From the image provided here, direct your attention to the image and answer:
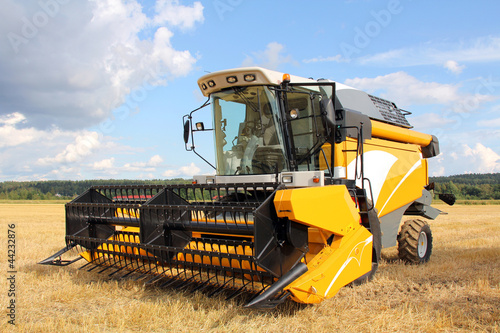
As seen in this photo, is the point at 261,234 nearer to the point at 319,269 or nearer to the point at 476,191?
the point at 319,269

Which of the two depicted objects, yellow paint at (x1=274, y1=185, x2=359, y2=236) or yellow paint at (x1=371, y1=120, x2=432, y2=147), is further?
yellow paint at (x1=371, y1=120, x2=432, y2=147)

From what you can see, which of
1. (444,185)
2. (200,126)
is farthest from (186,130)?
(444,185)

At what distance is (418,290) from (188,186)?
2714 millimetres

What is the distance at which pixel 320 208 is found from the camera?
3.56m

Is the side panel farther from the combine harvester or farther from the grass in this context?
the grass

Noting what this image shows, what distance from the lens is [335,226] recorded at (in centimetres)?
373

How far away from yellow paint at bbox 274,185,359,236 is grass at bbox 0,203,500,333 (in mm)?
774

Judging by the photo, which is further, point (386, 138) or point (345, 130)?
point (386, 138)

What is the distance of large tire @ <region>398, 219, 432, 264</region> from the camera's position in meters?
5.98

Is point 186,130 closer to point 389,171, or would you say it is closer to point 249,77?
point 249,77

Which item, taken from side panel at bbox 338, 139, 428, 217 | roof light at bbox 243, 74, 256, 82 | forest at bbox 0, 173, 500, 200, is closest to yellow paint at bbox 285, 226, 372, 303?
side panel at bbox 338, 139, 428, 217

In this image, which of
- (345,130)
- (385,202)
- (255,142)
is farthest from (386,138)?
(255,142)

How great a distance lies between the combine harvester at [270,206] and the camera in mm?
3461

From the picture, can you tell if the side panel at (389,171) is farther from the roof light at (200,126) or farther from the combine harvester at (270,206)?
the roof light at (200,126)
